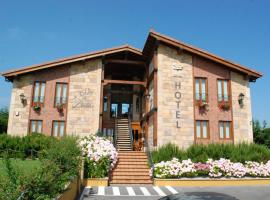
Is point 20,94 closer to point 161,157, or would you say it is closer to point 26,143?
point 26,143

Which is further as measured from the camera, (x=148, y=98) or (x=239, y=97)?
(x=148, y=98)

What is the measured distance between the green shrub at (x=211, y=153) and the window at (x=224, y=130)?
2765 mm

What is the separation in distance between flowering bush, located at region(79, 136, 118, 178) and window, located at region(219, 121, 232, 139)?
8.69 meters

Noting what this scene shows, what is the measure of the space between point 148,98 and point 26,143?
33.0 feet

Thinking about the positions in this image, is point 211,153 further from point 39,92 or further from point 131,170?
point 39,92

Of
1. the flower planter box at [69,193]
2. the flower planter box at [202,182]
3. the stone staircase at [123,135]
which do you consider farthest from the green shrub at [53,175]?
the stone staircase at [123,135]

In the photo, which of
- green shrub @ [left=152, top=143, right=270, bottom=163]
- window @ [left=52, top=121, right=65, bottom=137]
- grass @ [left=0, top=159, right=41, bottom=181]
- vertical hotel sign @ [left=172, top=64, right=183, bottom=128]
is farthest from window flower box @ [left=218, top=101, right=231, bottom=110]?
grass @ [left=0, top=159, right=41, bottom=181]

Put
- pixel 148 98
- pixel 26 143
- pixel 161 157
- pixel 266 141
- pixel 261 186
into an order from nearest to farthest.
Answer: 1. pixel 261 186
2. pixel 161 157
3. pixel 26 143
4. pixel 148 98
5. pixel 266 141

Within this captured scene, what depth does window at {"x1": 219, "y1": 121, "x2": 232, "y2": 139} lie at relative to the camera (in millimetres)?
20152

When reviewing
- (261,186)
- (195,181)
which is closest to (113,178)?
(195,181)

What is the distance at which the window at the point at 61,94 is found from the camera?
20828 millimetres

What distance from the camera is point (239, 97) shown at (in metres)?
20.8

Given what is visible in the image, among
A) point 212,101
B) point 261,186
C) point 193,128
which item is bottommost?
point 261,186

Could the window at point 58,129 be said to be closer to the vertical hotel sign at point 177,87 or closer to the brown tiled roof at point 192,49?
the vertical hotel sign at point 177,87
